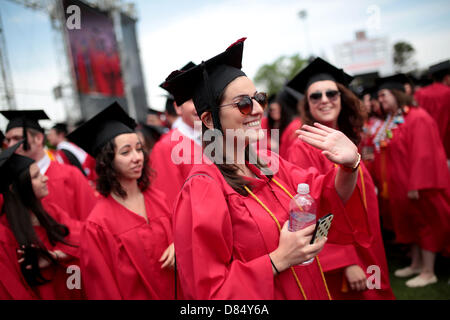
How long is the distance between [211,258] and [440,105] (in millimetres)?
7136

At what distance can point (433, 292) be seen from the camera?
3.83 metres

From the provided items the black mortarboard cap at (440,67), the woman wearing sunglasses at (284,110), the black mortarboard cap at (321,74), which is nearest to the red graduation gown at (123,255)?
the black mortarboard cap at (321,74)

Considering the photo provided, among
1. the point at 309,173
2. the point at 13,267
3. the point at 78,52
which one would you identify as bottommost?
the point at 13,267

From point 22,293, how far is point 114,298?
80 cm

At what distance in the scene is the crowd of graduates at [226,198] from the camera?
58.8 inches

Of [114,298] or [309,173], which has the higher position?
[309,173]

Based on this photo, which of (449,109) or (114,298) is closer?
(114,298)

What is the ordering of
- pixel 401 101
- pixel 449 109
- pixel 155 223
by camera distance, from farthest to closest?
pixel 449 109, pixel 401 101, pixel 155 223

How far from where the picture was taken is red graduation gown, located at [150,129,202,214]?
11.3ft

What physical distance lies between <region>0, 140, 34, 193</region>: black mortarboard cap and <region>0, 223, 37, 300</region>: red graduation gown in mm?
379

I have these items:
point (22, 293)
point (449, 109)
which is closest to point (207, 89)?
point (22, 293)

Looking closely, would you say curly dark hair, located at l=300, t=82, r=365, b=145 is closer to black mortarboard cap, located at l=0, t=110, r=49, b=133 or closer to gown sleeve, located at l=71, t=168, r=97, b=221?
gown sleeve, located at l=71, t=168, r=97, b=221

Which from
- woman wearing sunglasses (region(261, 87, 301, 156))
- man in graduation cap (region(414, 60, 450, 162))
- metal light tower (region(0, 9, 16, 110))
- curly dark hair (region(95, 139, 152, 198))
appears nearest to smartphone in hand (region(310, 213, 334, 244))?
curly dark hair (region(95, 139, 152, 198))

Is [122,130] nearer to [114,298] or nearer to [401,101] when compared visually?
[114,298]
